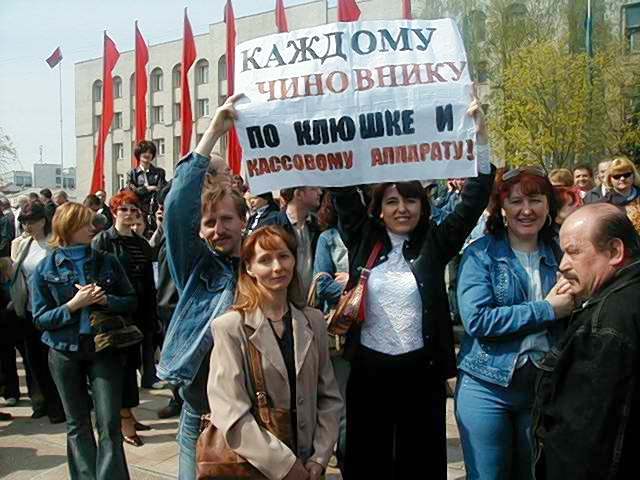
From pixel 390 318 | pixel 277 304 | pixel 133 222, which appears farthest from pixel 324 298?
pixel 133 222

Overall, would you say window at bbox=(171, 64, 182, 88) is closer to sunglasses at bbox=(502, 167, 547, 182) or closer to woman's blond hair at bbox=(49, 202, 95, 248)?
woman's blond hair at bbox=(49, 202, 95, 248)

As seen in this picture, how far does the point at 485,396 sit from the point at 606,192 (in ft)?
14.4

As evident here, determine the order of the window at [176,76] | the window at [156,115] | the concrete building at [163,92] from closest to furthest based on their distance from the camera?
the concrete building at [163,92], the window at [176,76], the window at [156,115]

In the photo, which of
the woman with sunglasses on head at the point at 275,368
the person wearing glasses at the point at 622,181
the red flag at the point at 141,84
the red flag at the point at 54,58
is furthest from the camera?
the red flag at the point at 54,58

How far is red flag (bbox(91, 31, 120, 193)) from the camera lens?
16047 mm

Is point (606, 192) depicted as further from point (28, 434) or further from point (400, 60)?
point (28, 434)

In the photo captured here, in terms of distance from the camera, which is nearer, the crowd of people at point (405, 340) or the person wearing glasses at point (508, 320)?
the crowd of people at point (405, 340)

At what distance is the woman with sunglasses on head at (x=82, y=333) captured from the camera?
4289 mm

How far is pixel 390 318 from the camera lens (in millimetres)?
3393

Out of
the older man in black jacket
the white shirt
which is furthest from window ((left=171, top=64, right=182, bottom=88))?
the older man in black jacket

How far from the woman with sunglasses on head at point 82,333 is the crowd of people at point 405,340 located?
18mm

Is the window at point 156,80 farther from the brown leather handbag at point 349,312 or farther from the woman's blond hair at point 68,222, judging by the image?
the brown leather handbag at point 349,312

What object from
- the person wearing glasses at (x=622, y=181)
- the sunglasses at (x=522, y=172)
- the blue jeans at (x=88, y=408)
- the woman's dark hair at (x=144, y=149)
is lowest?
the blue jeans at (x=88, y=408)

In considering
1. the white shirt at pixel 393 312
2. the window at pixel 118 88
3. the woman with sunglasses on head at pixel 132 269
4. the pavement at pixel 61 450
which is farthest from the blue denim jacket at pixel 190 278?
the window at pixel 118 88
